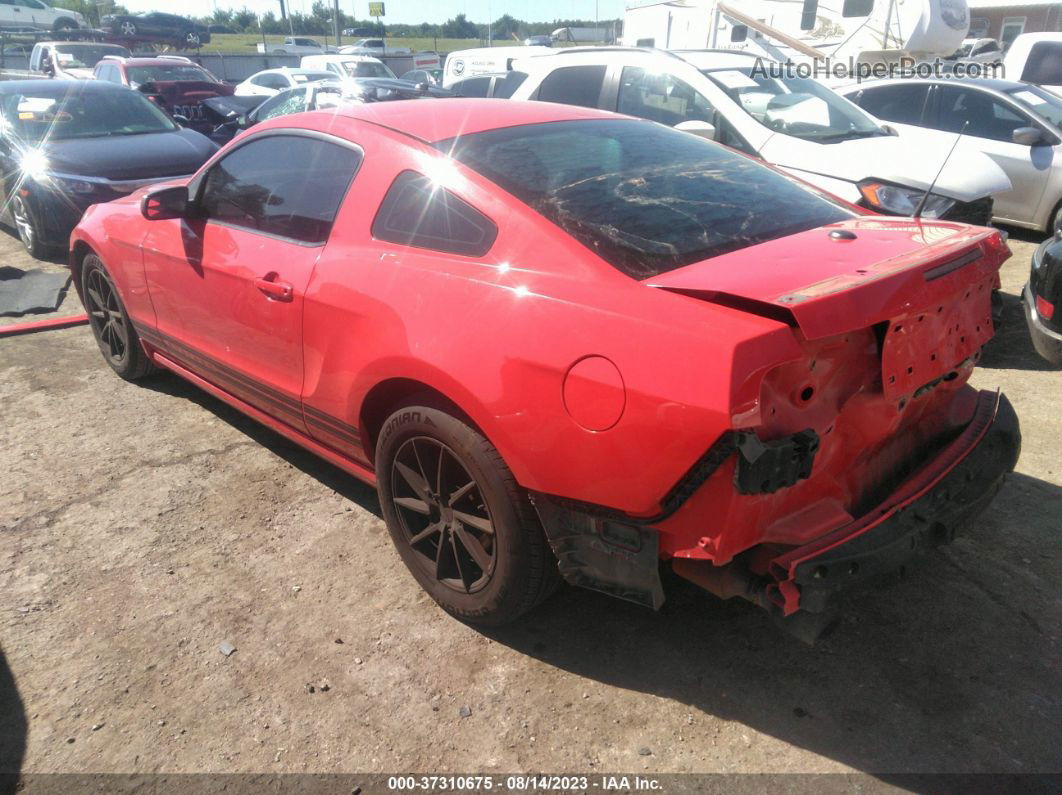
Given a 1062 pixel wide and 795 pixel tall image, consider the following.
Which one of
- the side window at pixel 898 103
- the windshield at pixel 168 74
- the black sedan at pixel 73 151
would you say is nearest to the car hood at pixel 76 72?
the windshield at pixel 168 74

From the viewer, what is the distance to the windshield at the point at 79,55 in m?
19.7

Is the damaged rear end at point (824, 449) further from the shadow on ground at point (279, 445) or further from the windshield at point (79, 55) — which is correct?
the windshield at point (79, 55)

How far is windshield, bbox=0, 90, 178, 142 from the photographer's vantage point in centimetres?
775

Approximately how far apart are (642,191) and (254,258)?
5.11 ft

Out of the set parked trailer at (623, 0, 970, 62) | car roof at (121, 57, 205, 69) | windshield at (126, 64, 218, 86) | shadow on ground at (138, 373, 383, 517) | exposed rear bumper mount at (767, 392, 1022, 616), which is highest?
parked trailer at (623, 0, 970, 62)

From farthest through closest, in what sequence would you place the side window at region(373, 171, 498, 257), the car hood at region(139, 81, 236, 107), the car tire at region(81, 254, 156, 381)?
the car hood at region(139, 81, 236, 107)
the car tire at region(81, 254, 156, 381)
the side window at region(373, 171, 498, 257)

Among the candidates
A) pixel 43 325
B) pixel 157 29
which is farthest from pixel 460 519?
pixel 157 29

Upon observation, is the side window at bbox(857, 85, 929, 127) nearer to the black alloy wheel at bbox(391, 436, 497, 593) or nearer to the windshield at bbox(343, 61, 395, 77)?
the black alloy wheel at bbox(391, 436, 497, 593)

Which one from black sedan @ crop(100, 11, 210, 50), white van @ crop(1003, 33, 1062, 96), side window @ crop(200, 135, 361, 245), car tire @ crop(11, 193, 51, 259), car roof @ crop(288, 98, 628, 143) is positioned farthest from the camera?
black sedan @ crop(100, 11, 210, 50)

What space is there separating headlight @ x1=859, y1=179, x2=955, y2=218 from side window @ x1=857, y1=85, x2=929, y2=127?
10.2ft

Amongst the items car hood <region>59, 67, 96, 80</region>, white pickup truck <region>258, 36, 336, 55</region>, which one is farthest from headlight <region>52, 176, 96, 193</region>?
white pickup truck <region>258, 36, 336, 55</region>

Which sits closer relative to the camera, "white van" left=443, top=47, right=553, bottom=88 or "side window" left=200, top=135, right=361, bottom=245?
"side window" left=200, top=135, right=361, bottom=245

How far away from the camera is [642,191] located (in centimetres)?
269

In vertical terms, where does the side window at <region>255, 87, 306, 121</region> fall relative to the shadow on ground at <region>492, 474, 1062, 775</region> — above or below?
above
